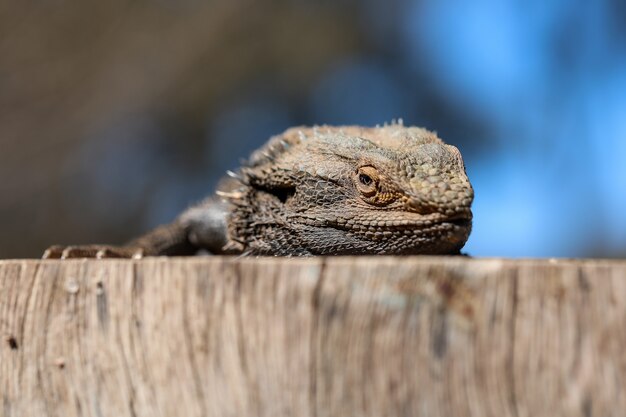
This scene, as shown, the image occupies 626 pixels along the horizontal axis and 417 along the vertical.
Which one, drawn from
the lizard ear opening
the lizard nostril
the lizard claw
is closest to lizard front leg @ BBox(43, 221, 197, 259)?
the lizard claw

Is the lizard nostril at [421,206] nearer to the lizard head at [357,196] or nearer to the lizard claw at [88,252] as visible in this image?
the lizard head at [357,196]

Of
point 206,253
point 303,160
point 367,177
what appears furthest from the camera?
point 206,253

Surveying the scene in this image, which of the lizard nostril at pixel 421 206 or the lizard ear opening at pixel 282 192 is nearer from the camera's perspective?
the lizard nostril at pixel 421 206

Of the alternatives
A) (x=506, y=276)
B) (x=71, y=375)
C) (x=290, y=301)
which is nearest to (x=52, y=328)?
(x=71, y=375)

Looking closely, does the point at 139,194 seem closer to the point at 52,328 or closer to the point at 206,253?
the point at 206,253

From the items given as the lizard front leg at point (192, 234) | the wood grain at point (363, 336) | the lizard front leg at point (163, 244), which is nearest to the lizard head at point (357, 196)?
the lizard front leg at point (192, 234)

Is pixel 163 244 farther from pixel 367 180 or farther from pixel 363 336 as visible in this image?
pixel 363 336

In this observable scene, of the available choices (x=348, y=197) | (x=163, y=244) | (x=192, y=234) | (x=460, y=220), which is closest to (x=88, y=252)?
(x=163, y=244)
